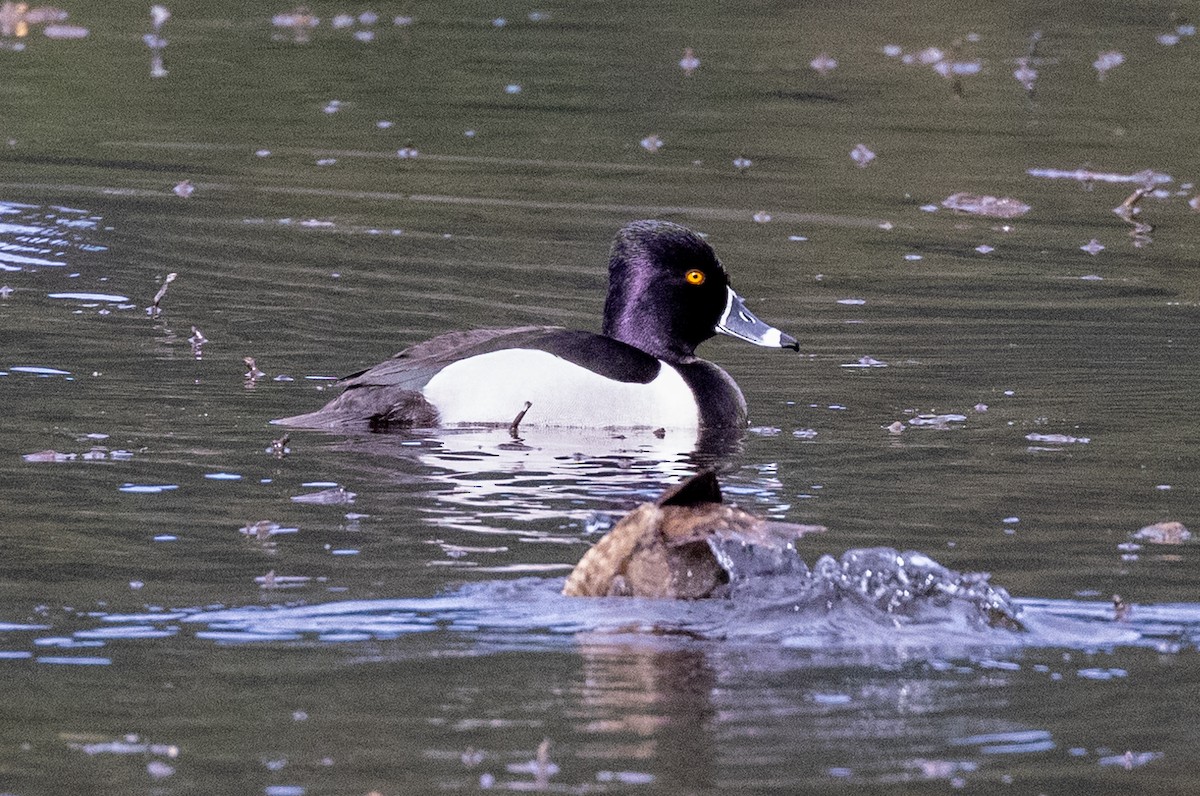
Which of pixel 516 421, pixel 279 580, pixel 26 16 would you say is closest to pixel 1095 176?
pixel 516 421

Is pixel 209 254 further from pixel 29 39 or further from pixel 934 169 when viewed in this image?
pixel 29 39

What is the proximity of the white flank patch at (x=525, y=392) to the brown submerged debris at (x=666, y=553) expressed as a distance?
10.7 ft

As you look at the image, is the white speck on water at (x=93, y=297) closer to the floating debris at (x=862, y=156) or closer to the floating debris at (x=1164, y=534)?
the floating debris at (x=1164, y=534)

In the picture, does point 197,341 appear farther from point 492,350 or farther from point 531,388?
point 531,388

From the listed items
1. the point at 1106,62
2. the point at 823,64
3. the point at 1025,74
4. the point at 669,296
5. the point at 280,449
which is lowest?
the point at 280,449

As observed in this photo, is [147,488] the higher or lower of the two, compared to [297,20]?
lower

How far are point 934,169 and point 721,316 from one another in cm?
773

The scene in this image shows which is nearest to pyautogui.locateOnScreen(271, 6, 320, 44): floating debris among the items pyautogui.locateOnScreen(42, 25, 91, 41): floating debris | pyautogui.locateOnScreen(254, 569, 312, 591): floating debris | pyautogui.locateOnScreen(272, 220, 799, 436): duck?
pyautogui.locateOnScreen(42, 25, 91, 41): floating debris

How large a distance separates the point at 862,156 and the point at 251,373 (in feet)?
30.0

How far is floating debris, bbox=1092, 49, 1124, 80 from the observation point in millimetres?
24203

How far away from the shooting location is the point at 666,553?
6.75m

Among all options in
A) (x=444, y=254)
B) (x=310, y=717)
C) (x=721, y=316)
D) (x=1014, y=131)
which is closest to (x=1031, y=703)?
(x=310, y=717)

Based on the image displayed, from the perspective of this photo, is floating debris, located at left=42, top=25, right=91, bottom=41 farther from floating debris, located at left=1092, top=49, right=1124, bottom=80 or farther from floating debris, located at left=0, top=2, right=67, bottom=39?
floating debris, located at left=1092, top=49, right=1124, bottom=80

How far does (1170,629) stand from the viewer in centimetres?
664
